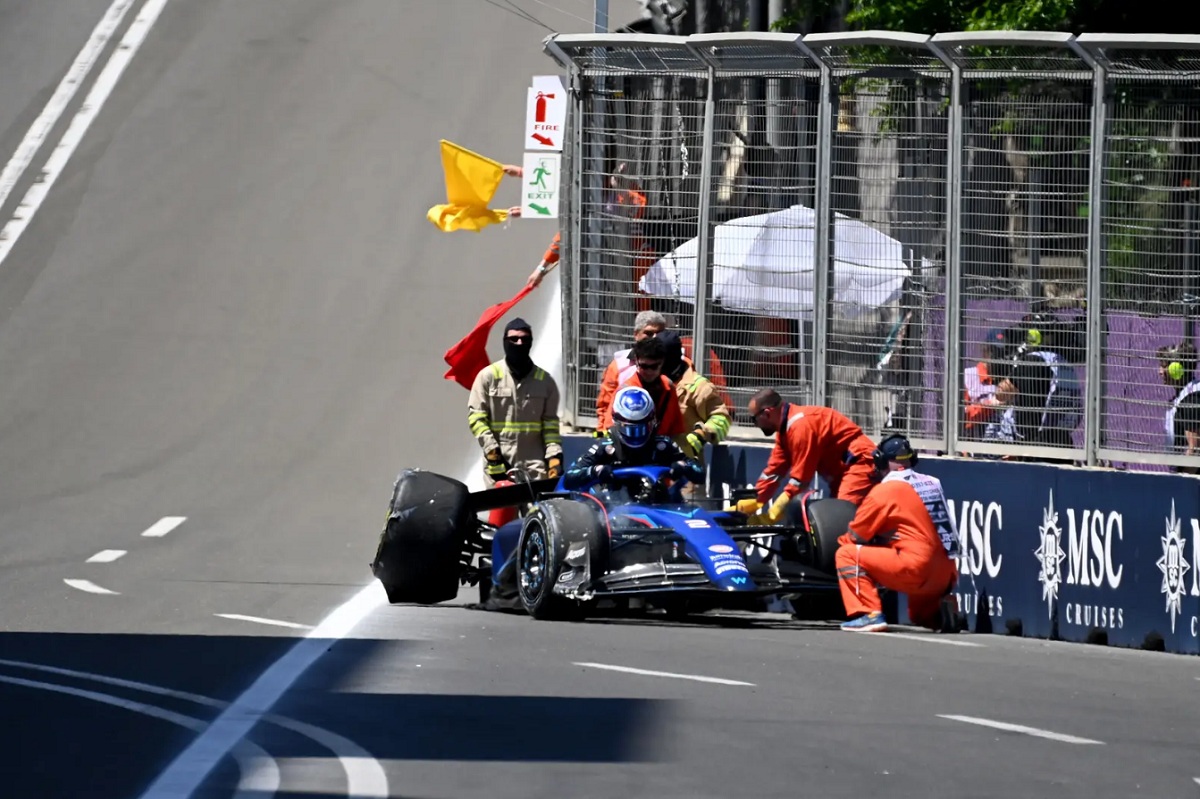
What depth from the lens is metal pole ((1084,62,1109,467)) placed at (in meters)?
14.0

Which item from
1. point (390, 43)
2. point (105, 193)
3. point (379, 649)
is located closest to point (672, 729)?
point (379, 649)

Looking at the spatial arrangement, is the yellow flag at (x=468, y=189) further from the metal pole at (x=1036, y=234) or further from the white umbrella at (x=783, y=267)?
the metal pole at (x=1036, y=234)

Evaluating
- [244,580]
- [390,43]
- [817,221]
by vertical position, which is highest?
[390,43]

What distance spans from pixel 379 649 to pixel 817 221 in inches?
207

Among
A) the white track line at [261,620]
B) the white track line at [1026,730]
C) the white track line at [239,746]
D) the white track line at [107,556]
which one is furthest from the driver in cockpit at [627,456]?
the white track line at [1026,730]

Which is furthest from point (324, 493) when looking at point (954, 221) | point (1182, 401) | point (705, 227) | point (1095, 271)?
point (1182, 401)

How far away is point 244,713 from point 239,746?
2.74 ft

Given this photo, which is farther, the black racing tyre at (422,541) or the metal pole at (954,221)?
the black racing tyre at (422,541)

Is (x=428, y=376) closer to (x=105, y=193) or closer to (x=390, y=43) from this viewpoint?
(x=105, y=193)

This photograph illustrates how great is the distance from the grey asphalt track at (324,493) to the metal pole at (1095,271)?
1.44 metres

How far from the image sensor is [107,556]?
17766 mm

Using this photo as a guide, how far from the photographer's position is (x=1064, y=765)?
8.61 m

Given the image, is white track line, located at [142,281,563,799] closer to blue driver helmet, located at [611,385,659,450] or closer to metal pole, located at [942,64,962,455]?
blue driver helmet, located at [611,385,659,450]

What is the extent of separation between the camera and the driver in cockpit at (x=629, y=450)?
1457 cm
